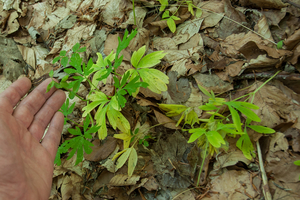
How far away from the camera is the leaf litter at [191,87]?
1.57m

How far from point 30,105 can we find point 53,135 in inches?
12.2

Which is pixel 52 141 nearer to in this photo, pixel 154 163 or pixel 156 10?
pixel 154 163

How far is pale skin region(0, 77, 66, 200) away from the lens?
3.86 feet

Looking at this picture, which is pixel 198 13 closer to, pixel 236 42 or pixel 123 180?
pixel 236 42

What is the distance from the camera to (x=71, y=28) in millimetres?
2465

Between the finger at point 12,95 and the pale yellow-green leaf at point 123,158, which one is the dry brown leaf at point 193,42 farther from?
the finger at point 12,95

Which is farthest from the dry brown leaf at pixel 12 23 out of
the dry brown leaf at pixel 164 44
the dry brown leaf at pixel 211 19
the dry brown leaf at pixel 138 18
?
the dry brown leaf at pixel 211 19

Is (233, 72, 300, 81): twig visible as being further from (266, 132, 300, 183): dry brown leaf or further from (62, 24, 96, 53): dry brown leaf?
(62, 24, 96, 53): dry brown leaf

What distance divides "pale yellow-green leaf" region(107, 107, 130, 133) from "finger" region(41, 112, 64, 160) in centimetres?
46

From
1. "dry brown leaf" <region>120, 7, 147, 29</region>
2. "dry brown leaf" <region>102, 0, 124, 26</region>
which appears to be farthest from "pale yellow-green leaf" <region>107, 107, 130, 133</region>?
"dry brown leaf" <region>102, 0, 124, 26</region>

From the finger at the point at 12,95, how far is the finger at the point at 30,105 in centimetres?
5

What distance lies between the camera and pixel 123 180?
167 cm

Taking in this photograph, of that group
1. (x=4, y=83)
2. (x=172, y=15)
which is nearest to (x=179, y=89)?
(x=172, y=15)

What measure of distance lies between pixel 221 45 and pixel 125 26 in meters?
1.11
